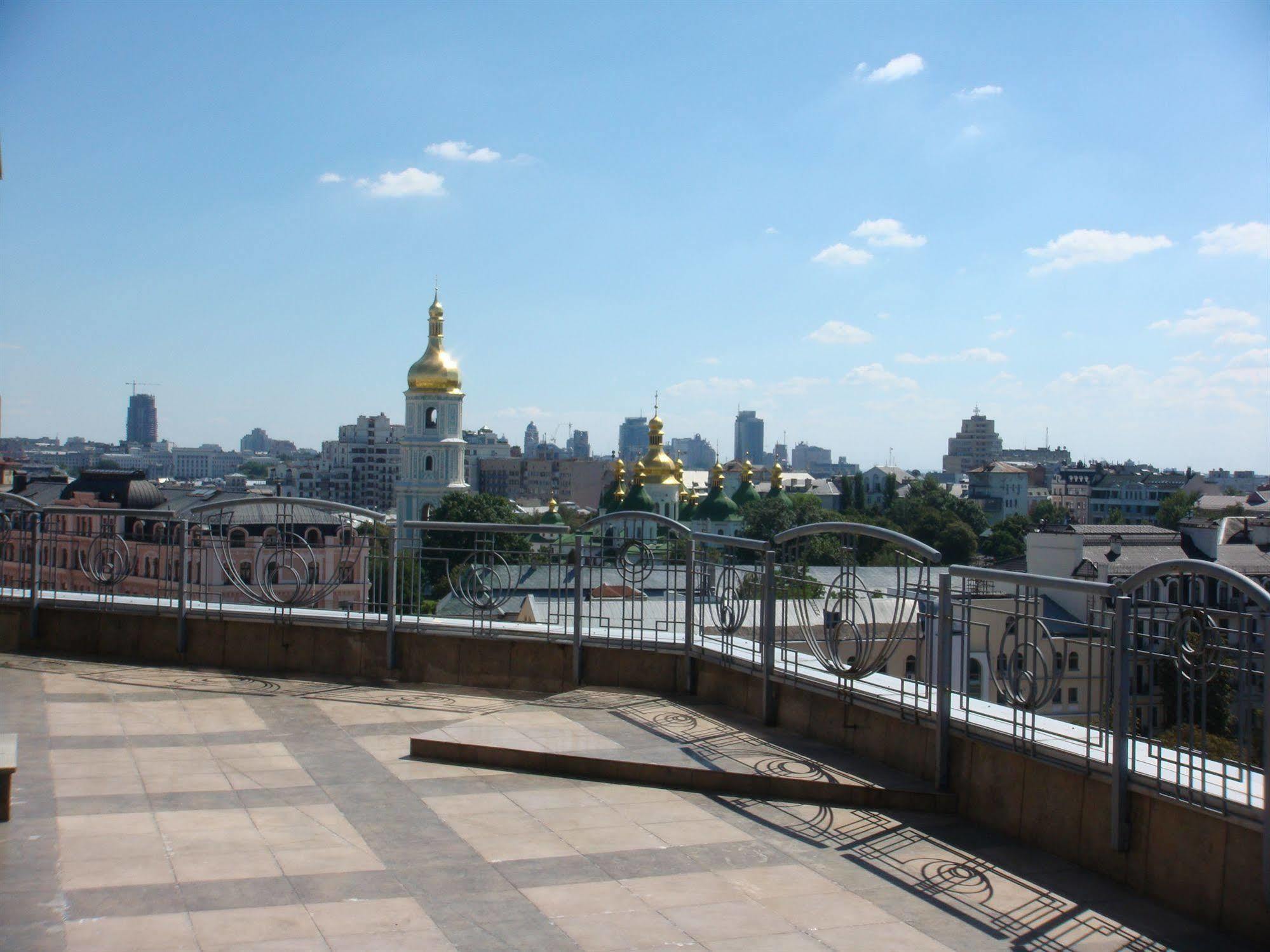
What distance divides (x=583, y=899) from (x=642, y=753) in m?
2.10

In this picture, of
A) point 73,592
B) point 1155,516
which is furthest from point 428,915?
point 1155,516

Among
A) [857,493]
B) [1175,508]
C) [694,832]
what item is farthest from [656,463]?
[694,832]

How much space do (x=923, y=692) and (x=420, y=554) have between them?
4557 mm

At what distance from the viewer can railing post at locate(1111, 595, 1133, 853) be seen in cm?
531

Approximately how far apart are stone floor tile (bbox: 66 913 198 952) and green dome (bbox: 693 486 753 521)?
8324cm

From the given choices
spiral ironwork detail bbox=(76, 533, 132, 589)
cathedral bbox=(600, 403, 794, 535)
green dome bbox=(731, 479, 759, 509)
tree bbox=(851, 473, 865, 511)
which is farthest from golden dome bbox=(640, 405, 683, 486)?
spiral ironwork detail bbox=(76, 533, 132, 589)

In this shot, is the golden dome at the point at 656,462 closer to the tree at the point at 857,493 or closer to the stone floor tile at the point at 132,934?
the tree at the point at 857,493

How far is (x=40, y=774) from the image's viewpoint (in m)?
6.77

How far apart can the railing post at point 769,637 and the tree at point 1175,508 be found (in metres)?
123

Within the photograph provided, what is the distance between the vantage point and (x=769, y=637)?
7980 mm

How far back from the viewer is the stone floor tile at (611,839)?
228 inches

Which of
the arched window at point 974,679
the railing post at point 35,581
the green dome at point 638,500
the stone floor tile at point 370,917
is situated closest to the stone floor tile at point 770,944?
the stone floor tile at point 370,917

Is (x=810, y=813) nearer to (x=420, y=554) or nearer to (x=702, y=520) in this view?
→ (x=420, y=554)

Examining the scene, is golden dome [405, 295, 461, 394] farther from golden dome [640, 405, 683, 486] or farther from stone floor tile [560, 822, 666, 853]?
stone floor tile [560, 822, 666, 853]
